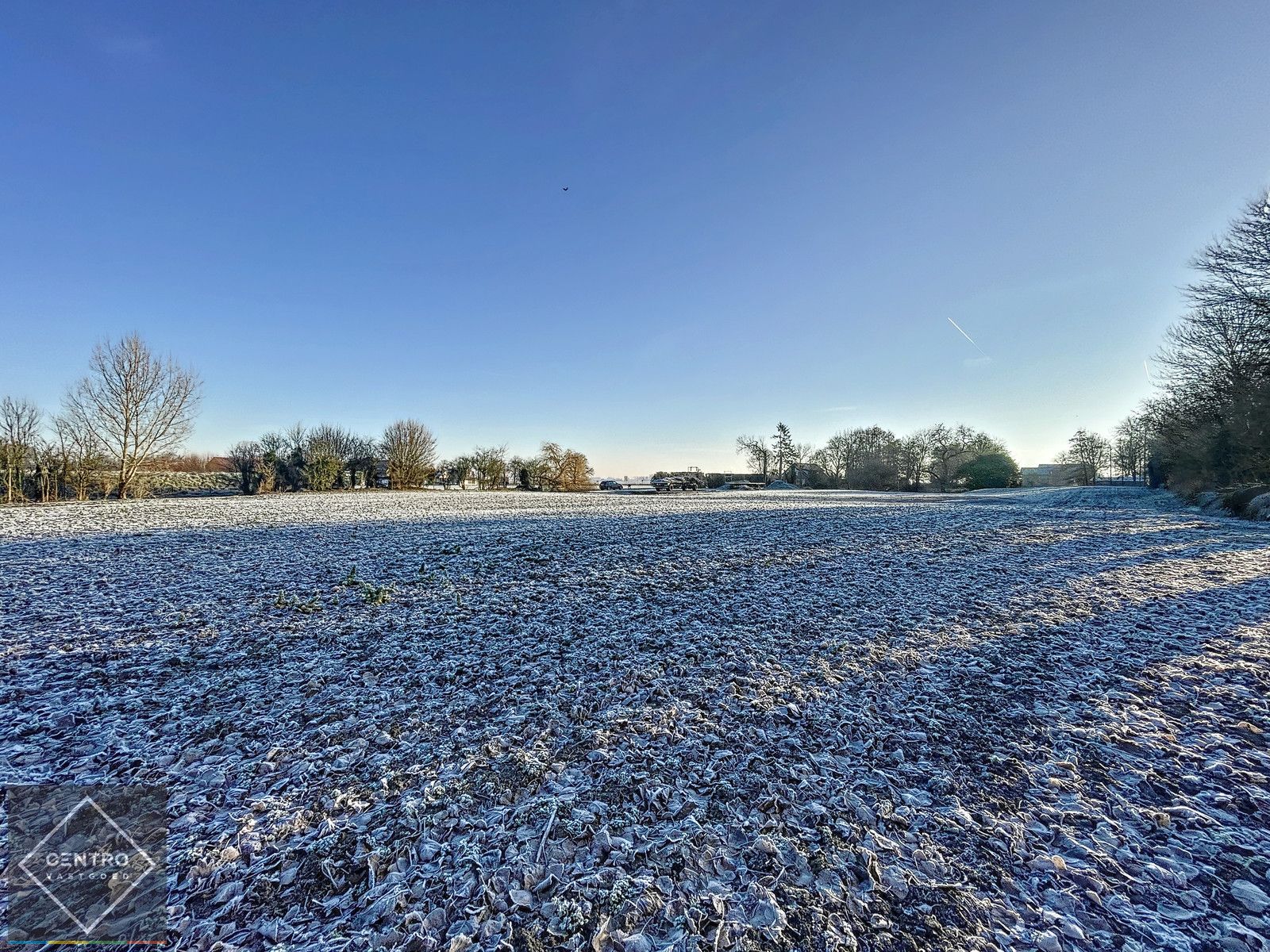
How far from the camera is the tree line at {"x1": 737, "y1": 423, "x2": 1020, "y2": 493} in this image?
40656 mm

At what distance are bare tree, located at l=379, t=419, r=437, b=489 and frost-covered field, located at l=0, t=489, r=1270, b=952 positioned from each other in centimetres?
2694

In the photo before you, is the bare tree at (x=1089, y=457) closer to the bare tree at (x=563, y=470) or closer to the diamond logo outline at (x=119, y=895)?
the bare tree at (x=563, y=470)

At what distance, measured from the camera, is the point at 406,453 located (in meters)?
33.1

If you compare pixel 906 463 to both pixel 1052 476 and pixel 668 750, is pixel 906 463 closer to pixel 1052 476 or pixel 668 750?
pixel 1052 476

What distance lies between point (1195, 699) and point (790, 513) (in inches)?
501

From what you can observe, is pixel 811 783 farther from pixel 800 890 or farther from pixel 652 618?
pixel 652 618

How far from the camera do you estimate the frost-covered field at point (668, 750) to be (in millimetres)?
2082

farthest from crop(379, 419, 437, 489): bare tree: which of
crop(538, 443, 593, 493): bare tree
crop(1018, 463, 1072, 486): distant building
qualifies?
crop(1018, 463, 1072, 486): distant building

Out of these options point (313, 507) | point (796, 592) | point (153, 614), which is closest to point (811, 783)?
point (796, 592)

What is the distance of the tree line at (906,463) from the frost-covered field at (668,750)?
3829 centimetres

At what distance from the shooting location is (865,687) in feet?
13.5

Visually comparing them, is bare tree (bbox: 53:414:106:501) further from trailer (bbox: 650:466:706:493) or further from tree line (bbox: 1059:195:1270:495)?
tree line (bbox: 1059:195:1270:495)

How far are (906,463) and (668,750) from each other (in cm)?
4687

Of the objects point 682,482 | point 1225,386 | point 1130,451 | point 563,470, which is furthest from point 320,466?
point 1130,451
